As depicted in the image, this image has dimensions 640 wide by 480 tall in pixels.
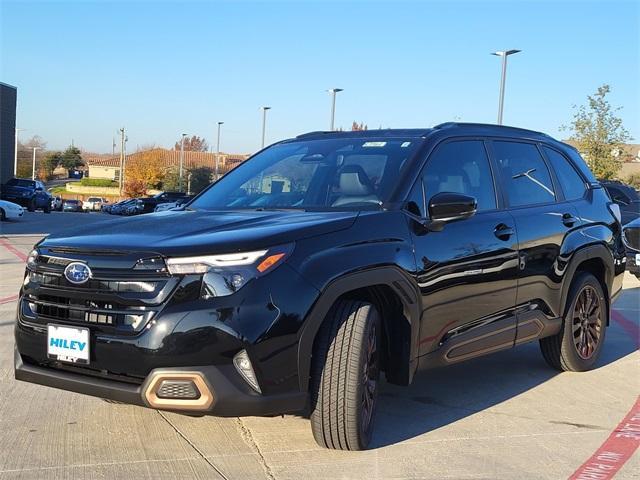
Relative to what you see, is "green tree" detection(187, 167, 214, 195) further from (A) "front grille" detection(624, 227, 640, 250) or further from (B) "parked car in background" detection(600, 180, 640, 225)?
(A) "front grille" detection(624, 227, 640, 250)

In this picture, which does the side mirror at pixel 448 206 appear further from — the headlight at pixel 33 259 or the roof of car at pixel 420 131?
the headlight at pixel 33 259

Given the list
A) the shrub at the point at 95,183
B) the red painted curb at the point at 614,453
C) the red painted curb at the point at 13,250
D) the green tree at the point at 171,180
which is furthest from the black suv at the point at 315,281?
the shrub at the point at 95,183

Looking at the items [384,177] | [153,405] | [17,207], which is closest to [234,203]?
[384,177]

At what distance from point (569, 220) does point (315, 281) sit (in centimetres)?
293

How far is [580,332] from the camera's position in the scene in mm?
5914

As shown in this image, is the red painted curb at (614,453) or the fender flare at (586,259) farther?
the fender flare at (586,259)

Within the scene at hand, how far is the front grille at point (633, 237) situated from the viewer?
8.52 meters

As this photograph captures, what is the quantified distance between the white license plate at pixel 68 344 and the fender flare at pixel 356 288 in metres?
1.04

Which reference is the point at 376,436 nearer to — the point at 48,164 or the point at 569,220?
the point at 569,220

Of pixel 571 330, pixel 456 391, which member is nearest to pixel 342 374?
pixel 456 391

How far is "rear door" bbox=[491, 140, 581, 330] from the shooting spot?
5.09 meters

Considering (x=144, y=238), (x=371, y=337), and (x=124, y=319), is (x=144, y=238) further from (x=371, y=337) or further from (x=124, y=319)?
(x=371, y=337)

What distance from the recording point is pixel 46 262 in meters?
3.70

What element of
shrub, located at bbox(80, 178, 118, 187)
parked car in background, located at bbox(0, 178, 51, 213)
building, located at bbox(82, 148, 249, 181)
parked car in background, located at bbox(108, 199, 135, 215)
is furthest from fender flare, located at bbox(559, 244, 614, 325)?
shrub, located at bbox(80, 178, 118, 187)
